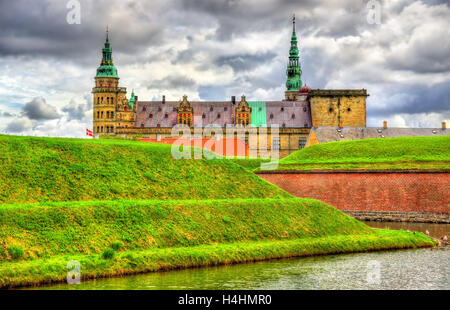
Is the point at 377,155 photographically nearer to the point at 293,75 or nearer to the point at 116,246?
the point at 116,246

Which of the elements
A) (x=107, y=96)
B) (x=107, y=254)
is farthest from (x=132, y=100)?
(x=107, y=254)

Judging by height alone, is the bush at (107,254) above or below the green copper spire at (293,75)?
below

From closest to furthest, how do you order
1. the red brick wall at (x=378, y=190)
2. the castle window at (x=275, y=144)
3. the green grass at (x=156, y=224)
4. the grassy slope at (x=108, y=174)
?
the green grass at (x=156, y=224) < the grassy slope at (x=108, y=174) < the red brick wall at (x=378, y=190) < the castle window at (x=275, y=144)

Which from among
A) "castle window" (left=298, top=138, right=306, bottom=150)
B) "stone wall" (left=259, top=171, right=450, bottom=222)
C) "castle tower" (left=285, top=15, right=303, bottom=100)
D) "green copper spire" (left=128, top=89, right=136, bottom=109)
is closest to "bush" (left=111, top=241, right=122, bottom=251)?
"stone wall" (left=259, top=171, right=450, bottom=222)

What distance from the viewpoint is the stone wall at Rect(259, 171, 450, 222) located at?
48.8 meters

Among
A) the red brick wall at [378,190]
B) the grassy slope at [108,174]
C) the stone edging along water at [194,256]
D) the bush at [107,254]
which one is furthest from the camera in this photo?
the red brick wall at [378,190]

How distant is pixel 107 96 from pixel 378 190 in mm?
65227

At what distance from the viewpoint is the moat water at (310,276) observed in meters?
21.2

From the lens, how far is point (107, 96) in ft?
344

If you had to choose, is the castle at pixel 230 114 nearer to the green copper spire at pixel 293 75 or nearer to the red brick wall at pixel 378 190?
the green copper spire at pixel 293 75

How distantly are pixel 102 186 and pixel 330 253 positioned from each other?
474 inches

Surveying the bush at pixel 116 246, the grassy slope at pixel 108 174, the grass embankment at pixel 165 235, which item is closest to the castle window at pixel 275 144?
the grassy slope at pixel 108 174

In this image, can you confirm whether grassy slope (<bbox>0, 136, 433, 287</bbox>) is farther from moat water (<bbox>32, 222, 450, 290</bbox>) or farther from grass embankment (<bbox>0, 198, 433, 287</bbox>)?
moat water (<bbox>32, 222, 450, 290</bbox>)

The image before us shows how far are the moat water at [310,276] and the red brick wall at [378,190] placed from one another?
21.8m
